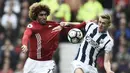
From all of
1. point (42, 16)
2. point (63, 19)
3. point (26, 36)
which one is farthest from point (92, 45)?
point (63, 19)

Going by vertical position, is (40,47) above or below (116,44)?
above

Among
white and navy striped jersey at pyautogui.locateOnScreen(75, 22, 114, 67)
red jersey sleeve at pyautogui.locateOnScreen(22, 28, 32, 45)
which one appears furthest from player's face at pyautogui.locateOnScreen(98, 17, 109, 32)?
red jersey sleeve at pyautogui.locateOnScreen(22, 28, 32, 45)

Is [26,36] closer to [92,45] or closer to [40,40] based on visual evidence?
[40,40]

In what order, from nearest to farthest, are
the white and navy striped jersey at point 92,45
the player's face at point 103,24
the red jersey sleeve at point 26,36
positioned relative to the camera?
the red jersey sleeve at point 26,36 < the player's face at point 103,24 < the white and navy striped jersey at point 92,45

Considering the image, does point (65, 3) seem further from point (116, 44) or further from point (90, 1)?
point (116, 44)

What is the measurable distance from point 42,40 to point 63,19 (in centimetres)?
647

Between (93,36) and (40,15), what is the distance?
1170 mm

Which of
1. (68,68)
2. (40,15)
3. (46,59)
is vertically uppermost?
(40,15)

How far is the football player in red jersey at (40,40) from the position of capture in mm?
13008

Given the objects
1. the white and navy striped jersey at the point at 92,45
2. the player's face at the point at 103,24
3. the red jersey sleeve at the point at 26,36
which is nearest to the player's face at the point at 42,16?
the red jersey sleeve at the point at 26,36

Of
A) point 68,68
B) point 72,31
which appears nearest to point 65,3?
point 68,68

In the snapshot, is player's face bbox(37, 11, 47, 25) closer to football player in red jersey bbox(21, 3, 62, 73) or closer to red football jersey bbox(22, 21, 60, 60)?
football player in red jersey bbox(21, 3, 62, 73)

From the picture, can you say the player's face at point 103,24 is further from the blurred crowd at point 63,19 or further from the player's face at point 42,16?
the blurred crowd at point 63,19

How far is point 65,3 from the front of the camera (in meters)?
20.1
